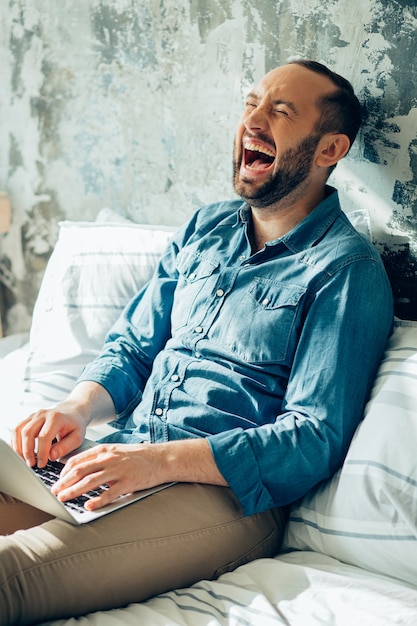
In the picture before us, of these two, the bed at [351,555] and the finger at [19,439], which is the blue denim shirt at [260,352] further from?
the finger at [19,439]

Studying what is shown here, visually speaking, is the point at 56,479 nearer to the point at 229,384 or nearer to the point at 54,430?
the point at 54,430

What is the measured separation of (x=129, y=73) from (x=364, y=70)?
0.74 meters

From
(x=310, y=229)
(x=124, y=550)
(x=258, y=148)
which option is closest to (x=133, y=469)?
(x=124, y=550)

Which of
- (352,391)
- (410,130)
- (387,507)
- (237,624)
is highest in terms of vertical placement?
(410,130)

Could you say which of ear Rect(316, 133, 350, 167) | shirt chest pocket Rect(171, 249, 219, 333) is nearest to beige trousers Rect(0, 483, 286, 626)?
shirt chest pocket Rect(171, 249, 219, 333)

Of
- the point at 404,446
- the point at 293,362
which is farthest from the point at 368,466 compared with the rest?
the point at 293,362

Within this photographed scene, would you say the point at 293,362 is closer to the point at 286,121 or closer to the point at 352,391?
the point at 352,391

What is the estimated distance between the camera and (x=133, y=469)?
49.3 inches

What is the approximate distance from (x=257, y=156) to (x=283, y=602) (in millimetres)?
915

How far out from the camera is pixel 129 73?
6.87ft

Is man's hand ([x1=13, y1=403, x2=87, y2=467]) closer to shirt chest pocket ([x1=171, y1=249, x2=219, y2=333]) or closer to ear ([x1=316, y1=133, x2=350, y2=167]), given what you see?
shirt chest pocket ([x1=171, y1=249, x2=219, y2=333])

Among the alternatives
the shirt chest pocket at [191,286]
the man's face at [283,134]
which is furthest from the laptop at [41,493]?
the man's face at [283,134]

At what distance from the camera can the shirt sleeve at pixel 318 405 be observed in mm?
1284

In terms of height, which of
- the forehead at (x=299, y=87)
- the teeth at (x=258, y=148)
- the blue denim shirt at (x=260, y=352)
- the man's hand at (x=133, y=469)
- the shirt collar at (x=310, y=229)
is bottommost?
the man's hand at (x=133, y=469)
